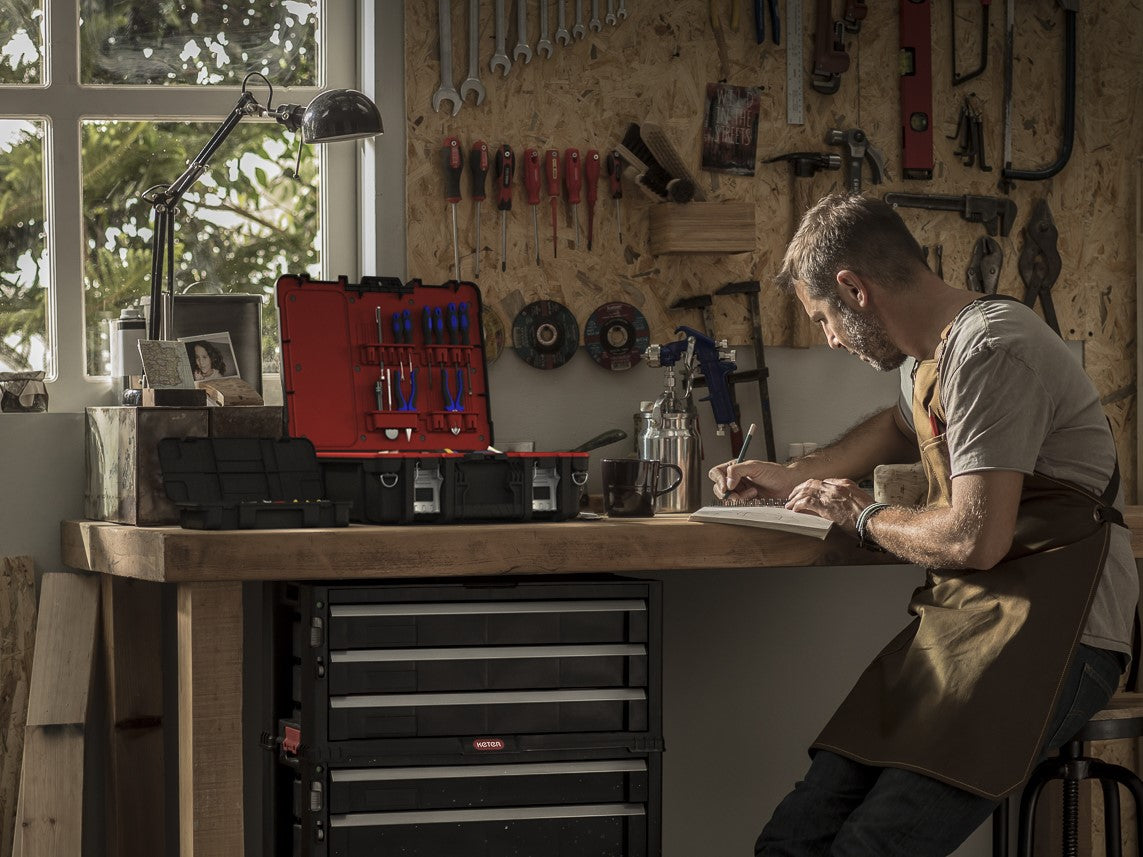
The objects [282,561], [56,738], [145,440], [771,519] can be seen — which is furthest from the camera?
[56,738]

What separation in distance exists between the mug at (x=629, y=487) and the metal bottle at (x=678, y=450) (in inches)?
8.9

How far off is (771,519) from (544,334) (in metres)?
0.89

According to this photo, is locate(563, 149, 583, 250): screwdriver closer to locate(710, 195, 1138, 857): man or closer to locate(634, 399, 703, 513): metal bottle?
locate(634, 399, 703, 513): metal bottle

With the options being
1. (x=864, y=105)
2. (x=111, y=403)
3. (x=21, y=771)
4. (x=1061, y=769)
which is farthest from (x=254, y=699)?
(x=864, y=105)

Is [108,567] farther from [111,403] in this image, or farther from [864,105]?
[864,105]

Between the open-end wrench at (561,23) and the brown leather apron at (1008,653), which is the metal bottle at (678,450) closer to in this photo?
the brown leather apron at (1008,653)

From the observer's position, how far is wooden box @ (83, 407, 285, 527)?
2363 millimetres

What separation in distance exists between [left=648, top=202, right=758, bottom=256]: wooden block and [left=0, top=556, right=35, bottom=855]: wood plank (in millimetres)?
1521

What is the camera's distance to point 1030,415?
1.96m

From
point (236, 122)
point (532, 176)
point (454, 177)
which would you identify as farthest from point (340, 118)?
point (532, 176)

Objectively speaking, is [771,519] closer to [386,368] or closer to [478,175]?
[386,368]

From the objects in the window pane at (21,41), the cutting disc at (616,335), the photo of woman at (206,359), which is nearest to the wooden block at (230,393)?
the photo of woman at (206,359)

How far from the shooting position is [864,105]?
3139 millimetres

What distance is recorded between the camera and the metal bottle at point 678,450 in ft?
8.91
